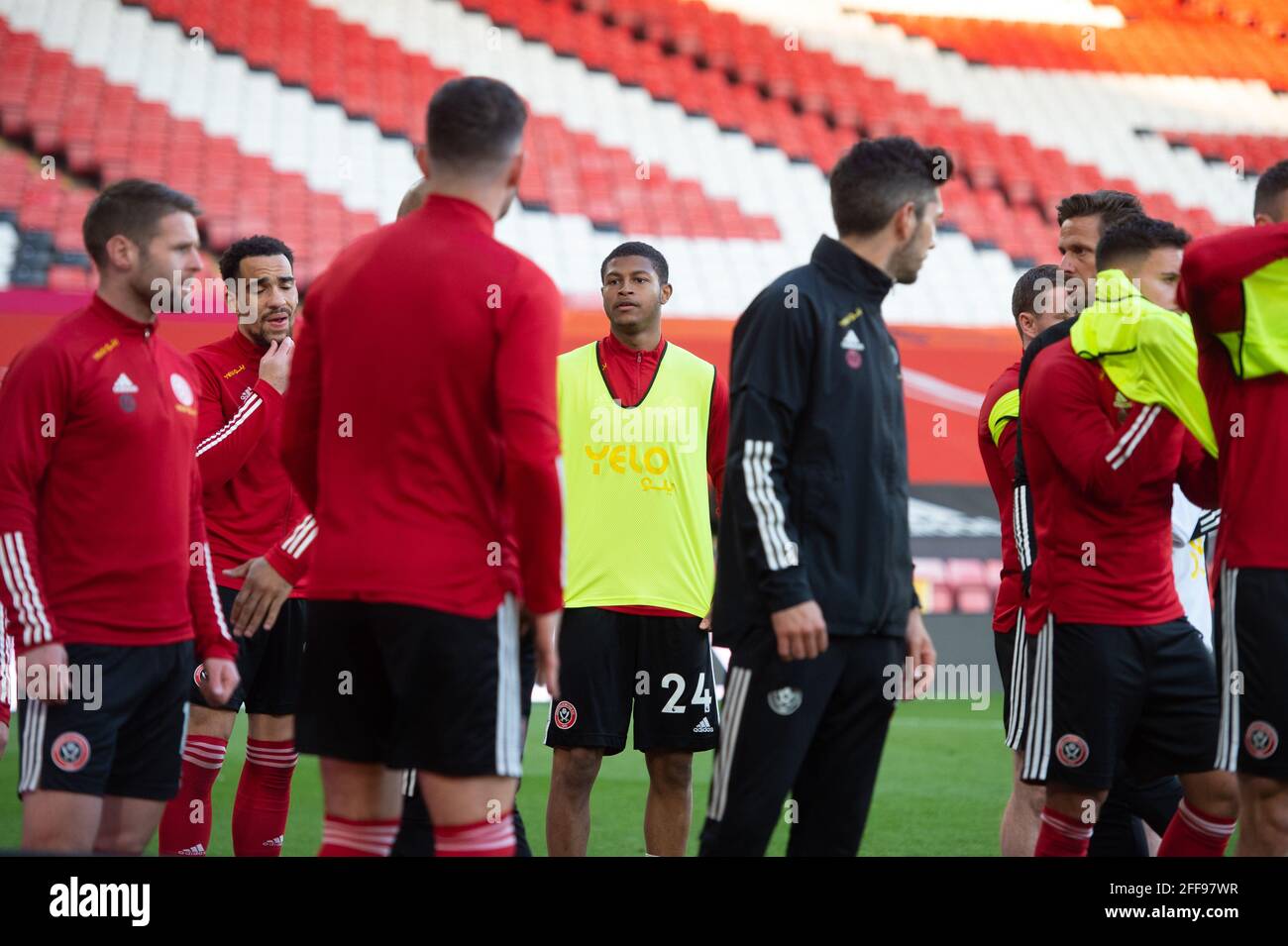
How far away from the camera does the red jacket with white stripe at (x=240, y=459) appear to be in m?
4.79

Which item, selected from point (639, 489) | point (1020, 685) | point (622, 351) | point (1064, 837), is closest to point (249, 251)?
point (622, 351)

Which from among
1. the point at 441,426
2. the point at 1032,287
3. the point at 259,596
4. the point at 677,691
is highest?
the point at 1032,287

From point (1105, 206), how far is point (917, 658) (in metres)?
1.94

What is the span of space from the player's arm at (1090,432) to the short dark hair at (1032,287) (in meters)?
1.33

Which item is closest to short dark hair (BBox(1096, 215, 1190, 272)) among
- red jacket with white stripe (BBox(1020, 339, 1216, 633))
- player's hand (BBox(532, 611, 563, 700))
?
red jacket with white stripe (BBox(1020, 339, 1216, 633))

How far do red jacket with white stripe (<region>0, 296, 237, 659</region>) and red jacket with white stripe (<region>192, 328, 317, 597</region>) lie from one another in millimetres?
1219

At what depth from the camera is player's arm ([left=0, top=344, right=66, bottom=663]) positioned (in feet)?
10.8

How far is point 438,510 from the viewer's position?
2.94m

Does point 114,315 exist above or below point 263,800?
above

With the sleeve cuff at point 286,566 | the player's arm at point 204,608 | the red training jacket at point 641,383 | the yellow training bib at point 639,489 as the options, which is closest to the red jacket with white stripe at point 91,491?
the player's arm at point 204,608

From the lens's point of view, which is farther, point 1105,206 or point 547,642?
point 1105,206

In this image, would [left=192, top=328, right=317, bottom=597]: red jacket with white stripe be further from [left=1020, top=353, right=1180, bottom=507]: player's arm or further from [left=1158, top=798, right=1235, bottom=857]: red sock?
[left=1158, top=798, right=1235, bottom=857]: red sock

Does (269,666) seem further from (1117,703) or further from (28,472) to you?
(1117,703)

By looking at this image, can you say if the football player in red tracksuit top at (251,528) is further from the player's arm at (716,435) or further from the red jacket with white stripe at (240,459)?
the player's arm at (716,435)
